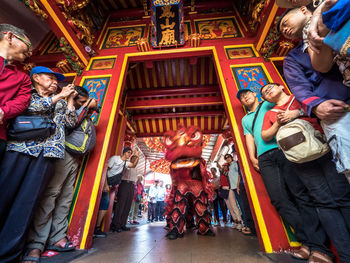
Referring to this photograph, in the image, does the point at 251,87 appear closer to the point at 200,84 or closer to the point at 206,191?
the point at 206,191

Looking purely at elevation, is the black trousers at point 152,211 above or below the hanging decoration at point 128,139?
below

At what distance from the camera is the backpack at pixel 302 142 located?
3.33 feet

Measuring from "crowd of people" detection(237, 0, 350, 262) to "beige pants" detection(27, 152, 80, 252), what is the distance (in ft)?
6.62

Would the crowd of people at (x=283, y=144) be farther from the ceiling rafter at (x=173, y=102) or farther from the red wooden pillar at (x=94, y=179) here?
the ceiling rafter at (x=173, y=102)

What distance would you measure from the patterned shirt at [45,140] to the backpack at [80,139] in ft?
0.83

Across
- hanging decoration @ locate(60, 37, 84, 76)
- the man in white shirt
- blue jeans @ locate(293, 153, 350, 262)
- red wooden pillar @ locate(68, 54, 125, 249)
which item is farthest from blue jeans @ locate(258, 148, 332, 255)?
the man in white shirt

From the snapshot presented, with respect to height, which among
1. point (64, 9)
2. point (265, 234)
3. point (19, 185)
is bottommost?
point (265, 234)

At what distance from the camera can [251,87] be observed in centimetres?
237

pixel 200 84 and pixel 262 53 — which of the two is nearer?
pixel 262 53

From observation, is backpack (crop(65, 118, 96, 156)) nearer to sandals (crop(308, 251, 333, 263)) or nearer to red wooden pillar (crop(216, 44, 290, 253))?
red wooden pillar (crop(216, 44, 290, 253))

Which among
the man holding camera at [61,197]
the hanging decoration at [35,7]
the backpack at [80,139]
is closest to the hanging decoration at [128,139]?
the man holding camera at [61,197]

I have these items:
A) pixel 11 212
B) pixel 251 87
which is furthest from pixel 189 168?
pixel 11 212

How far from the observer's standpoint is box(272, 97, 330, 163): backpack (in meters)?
1.01

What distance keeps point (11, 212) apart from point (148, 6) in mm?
4453
